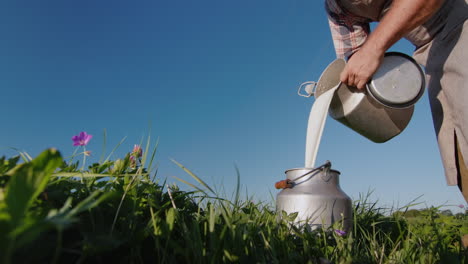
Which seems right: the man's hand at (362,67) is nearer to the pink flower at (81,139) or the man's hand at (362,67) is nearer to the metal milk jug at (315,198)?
the metal milk jug at (315,198)

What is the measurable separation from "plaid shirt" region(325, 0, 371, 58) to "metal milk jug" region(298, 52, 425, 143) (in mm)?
489

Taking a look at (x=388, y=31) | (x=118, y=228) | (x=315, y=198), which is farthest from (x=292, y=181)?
(x=118, y=228)

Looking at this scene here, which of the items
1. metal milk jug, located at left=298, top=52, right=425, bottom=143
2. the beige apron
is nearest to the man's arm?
metal milk jug, located at left=298, top=52, right=425, bottom=143

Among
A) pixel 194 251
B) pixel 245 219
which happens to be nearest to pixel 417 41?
pixel 245 219

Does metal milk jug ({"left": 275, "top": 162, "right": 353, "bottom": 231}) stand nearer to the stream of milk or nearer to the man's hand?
the stream of milk

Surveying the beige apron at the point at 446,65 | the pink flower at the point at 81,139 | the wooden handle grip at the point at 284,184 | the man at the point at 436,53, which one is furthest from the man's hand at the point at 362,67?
the pink flower at the point at 81,139

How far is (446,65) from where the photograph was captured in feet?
6.88

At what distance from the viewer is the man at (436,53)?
6.08 feet

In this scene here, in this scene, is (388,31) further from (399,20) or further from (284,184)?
(284,184)

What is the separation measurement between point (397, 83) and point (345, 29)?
833mm

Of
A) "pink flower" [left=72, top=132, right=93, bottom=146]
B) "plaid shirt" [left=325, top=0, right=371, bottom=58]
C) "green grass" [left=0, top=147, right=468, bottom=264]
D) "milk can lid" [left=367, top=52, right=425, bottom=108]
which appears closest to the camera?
"green grass" [left=0, top=147, right=468, bottom=264]

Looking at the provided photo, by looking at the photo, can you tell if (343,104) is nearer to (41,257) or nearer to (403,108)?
(403,108)

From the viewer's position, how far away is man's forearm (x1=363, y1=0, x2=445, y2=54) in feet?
5.88

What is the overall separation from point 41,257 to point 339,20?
262 cm
